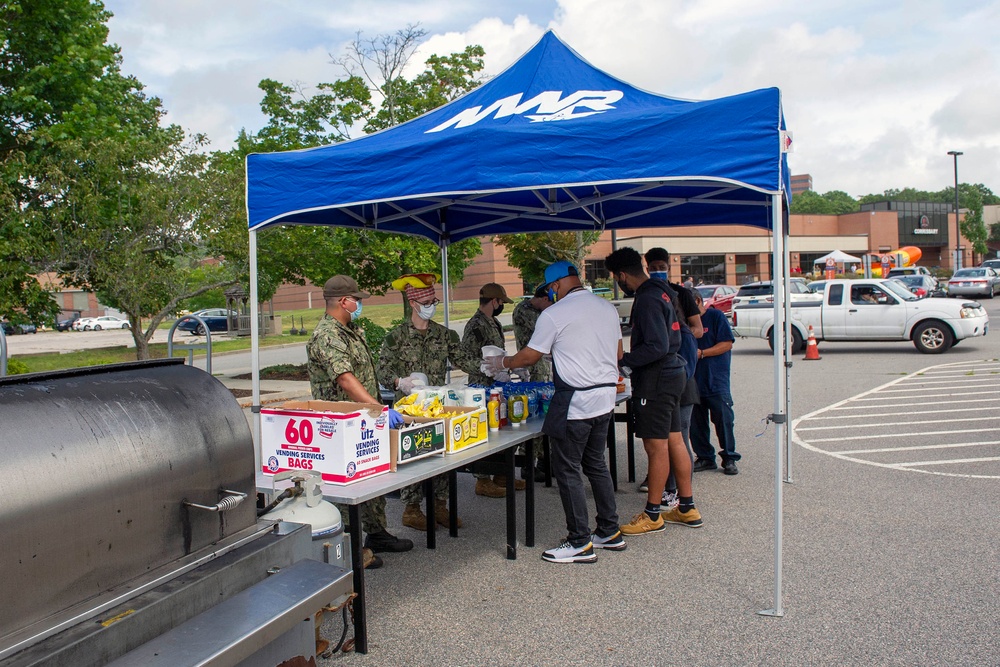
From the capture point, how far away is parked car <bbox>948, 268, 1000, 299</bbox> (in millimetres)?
37812

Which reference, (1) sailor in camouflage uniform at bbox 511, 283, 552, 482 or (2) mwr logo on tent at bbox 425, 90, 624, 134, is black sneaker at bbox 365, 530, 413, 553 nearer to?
(1) sailor in camouflage uniform at bbox 511, 283, 552, 482

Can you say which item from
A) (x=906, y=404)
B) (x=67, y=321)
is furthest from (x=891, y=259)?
(x=67, y=321)

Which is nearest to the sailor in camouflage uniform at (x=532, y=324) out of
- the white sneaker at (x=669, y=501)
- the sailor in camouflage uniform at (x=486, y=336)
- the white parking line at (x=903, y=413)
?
the sailor in camouflage uniform at (x=486, y=336)

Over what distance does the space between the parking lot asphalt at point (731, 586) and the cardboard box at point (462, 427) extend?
0.86 m

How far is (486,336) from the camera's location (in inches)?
264

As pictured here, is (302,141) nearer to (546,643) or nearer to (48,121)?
(48,121)

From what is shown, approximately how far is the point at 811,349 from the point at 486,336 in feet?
40.5

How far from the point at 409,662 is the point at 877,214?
73.7 m

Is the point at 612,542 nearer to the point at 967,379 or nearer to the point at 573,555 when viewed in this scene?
the point at 573,555

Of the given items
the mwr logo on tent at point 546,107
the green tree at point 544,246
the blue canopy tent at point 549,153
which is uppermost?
the green tree at point 544,246

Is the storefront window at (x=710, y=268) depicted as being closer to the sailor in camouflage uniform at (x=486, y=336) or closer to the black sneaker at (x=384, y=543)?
the sailor in camouflage uniform at (x=486, y=336)

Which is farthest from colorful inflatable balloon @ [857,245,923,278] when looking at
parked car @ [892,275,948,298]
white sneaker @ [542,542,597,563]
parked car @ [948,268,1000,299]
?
white sneaker @ [542,542,597,563]

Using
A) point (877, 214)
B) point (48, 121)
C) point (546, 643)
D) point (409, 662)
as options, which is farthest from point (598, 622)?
point (877, 214)

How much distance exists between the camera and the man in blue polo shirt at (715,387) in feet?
23.0
